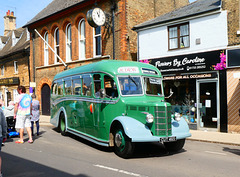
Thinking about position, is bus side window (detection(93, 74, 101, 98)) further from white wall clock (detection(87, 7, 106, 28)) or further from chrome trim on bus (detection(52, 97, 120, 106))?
white wall clock (detection(87, 7, 106, 28))

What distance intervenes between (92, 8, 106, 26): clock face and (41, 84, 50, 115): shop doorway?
8.82 meters

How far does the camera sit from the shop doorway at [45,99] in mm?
22547

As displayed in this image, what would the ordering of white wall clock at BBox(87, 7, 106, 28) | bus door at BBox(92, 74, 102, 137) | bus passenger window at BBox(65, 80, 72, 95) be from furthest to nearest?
white wall clock at BBox(87, 7, 106, 28)
bus passenger window at BBox(65, 80, 72, 95)
bus door at BBox(92, 74, 102, 137)

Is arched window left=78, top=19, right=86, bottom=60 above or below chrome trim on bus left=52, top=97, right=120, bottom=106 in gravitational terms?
above

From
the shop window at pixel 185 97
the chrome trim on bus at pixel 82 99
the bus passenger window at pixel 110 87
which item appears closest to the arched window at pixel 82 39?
the shop window at pixel 185 97

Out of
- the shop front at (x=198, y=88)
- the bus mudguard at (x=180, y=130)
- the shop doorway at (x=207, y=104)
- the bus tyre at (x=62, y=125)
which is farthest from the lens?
the shop doorway at (x=207, y=104)

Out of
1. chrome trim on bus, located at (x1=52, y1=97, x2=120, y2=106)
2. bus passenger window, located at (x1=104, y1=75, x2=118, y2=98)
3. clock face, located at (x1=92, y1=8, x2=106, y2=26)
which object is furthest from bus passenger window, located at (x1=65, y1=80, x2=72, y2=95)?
clock face, located at (x1=92, y1=8, x2=106, y2=26)

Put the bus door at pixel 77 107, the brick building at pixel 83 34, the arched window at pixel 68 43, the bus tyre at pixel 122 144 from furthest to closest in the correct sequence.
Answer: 1. the arched window at pixel 68 43
2. the brick building at pixel 83 34
3. the bus door at pixel 77 107
4. the bus tyre at pixel 122 144

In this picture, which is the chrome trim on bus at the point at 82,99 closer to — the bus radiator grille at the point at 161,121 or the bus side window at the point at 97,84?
the bus side window at the point at 97,84

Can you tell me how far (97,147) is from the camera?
27.4 feet

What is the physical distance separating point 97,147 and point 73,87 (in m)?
2.81

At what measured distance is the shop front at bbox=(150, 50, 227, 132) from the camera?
40.2ft

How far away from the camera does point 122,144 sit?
6801 mm

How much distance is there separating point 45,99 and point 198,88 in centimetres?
1450
